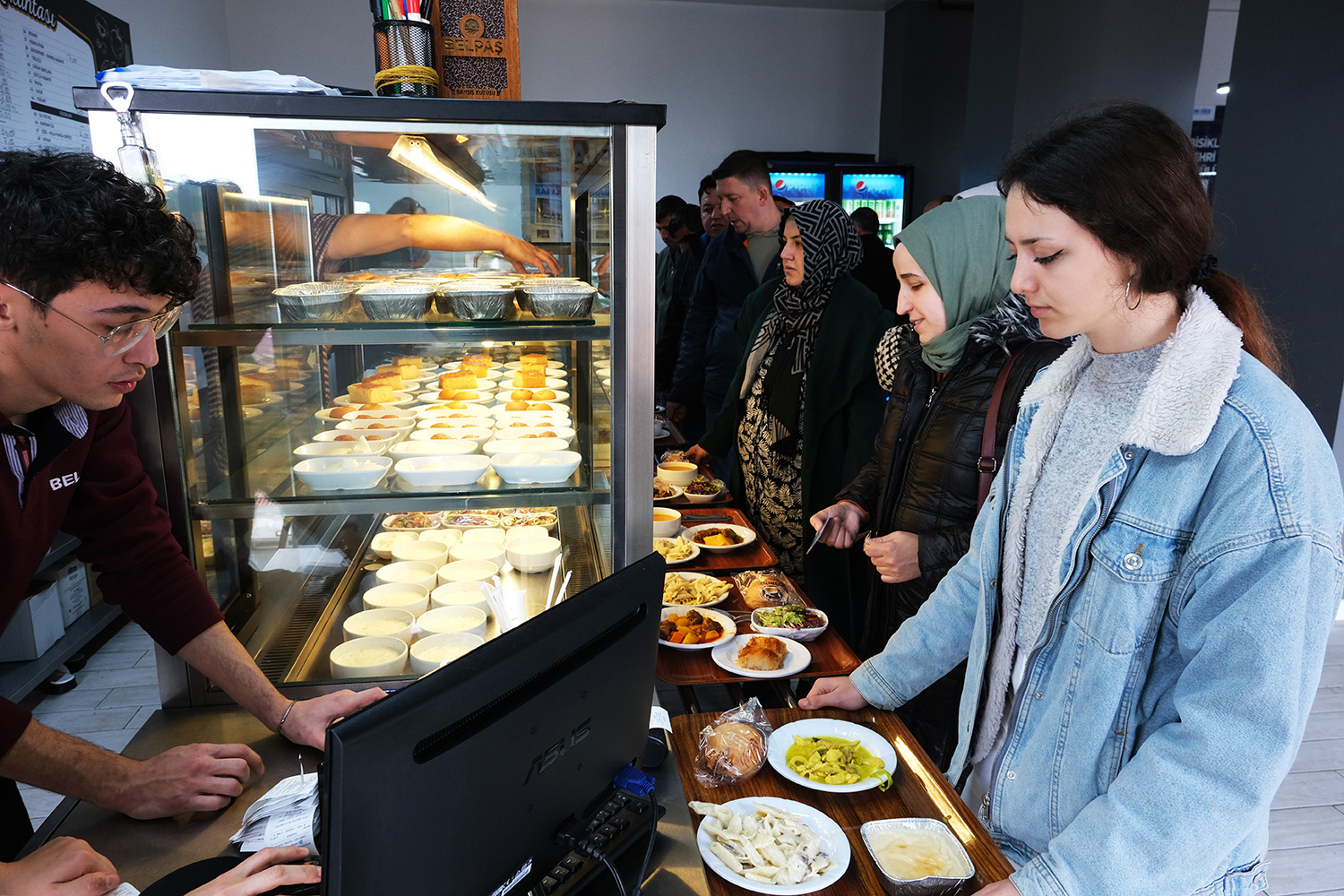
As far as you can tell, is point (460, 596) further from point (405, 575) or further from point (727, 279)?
point (727, 279)

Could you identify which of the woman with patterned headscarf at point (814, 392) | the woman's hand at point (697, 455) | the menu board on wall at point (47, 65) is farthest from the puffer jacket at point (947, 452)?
the menu board on wall at point (47, 65)

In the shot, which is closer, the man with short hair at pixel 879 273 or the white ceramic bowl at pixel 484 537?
the white ceramic bowl at pixel 484 537

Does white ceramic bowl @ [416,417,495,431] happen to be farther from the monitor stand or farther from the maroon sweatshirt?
the monitor stand

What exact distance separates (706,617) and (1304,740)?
2.89 m

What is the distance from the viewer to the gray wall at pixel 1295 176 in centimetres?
384

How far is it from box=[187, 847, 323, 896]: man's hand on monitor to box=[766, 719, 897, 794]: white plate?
0.83m

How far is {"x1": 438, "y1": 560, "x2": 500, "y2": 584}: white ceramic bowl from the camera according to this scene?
6.26 ft

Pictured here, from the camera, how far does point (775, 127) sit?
8.78m

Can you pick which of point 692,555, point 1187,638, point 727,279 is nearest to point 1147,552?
point 1187,638

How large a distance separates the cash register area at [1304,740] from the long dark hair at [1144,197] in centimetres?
229

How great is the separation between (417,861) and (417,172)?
128 centimetres

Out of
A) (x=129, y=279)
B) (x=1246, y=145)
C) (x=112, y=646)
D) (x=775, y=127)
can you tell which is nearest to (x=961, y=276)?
(x=129, y=279)

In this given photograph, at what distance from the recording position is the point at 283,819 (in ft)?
3.98

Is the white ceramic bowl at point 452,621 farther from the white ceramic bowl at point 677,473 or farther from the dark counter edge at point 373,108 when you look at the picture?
the white ceramic bowl at point 677,473
